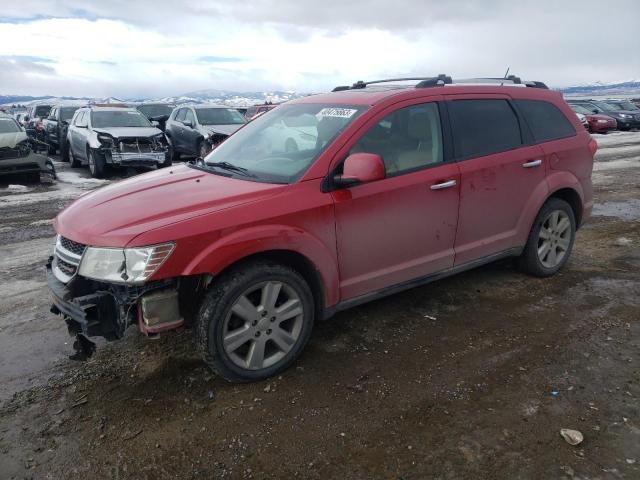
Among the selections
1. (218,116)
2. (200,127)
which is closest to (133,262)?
(200,127)

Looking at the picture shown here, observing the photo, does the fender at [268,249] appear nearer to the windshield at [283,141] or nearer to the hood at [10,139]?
the windshield at [283,141]

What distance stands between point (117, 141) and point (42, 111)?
16334 mm

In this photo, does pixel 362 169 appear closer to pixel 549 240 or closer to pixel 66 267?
pixel 66 267

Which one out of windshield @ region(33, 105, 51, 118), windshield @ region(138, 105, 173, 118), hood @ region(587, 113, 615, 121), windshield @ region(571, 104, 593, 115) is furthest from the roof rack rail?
windshield @ region(33, 105, 51, 118)

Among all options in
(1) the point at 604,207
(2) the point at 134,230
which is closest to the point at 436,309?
Result: (2) the point at 134,230

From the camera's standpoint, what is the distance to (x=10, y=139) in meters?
11.0

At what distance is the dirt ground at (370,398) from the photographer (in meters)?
2.47

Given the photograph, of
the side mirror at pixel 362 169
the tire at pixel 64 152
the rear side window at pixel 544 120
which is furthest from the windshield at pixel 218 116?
the side mirror at pixel 362 169

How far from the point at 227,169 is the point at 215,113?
12.1 metres

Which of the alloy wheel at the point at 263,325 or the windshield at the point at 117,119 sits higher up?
the windshield at the point at 117,119

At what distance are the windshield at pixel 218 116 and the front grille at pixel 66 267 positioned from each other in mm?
11915

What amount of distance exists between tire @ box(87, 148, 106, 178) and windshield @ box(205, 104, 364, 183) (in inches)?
345

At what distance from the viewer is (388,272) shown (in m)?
3.61

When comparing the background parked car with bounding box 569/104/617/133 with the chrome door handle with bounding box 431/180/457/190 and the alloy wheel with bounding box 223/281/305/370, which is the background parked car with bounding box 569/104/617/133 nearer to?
the chrome door handle with bounding box 431/180/457/190
